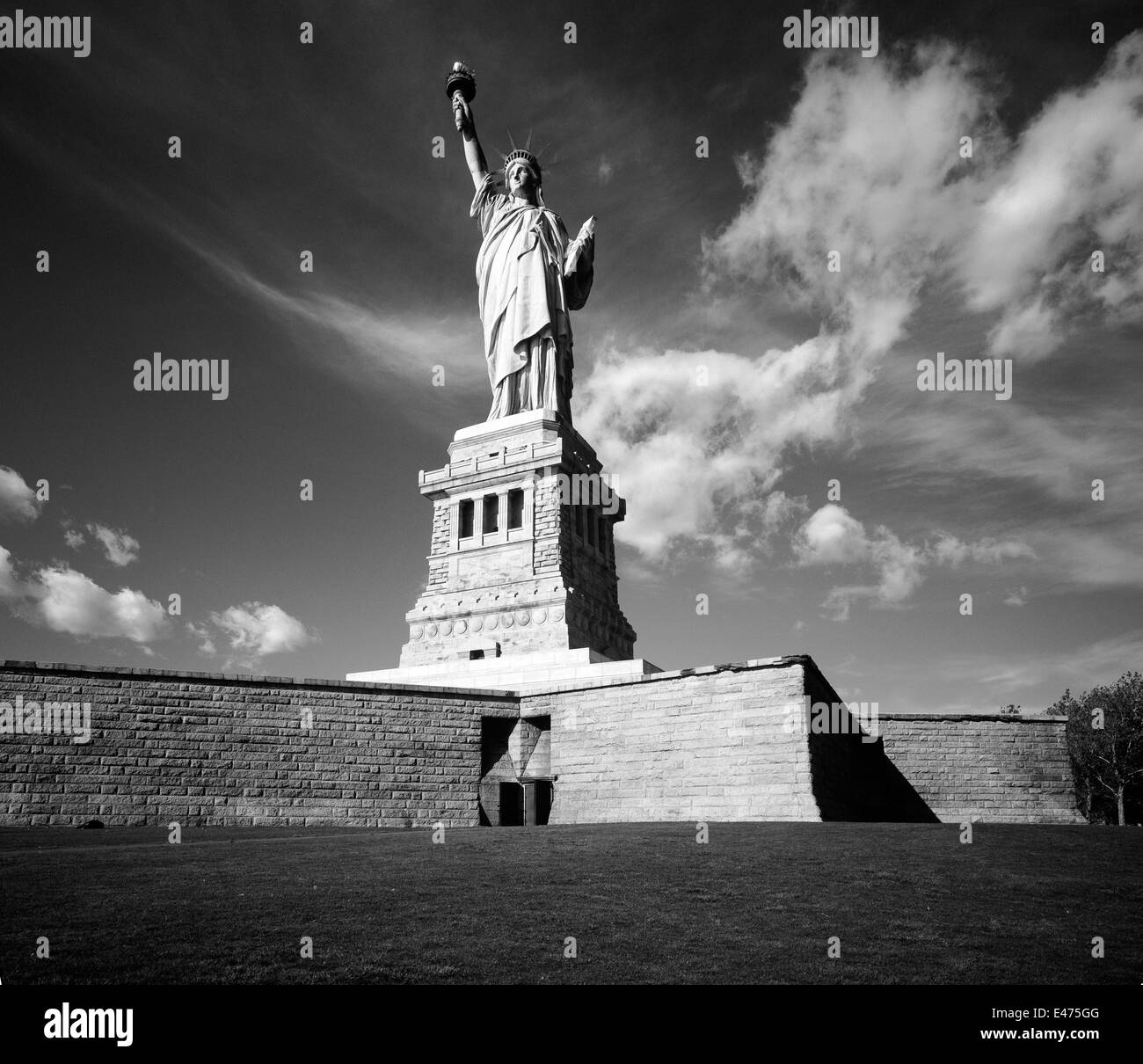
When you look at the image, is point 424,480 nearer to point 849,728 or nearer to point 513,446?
point 513,446

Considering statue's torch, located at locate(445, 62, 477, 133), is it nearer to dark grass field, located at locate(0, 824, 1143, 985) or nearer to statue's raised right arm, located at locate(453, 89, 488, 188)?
statue's raised right arm, located at locate(453, 89, 488, 188)

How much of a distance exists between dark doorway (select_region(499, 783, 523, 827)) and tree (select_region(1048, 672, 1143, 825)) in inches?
1321

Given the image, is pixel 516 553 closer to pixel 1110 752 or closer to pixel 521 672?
pixel 521 672

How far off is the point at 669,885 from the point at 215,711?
15.2 m

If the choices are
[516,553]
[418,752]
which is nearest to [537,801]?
[418,752]

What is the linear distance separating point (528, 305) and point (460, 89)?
1349cm

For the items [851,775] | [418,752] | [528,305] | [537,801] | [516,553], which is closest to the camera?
[418,752]

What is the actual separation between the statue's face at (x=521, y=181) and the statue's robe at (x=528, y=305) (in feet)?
3.03

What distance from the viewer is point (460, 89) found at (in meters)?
42.8

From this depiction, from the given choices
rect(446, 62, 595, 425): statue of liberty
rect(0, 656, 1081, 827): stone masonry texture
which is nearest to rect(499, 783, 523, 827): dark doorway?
rect(0, 656, 1081, 827): stone masonry texture

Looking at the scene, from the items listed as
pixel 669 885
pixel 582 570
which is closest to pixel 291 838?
pixel 669 885

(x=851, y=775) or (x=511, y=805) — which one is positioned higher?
(x=851, y=775)
